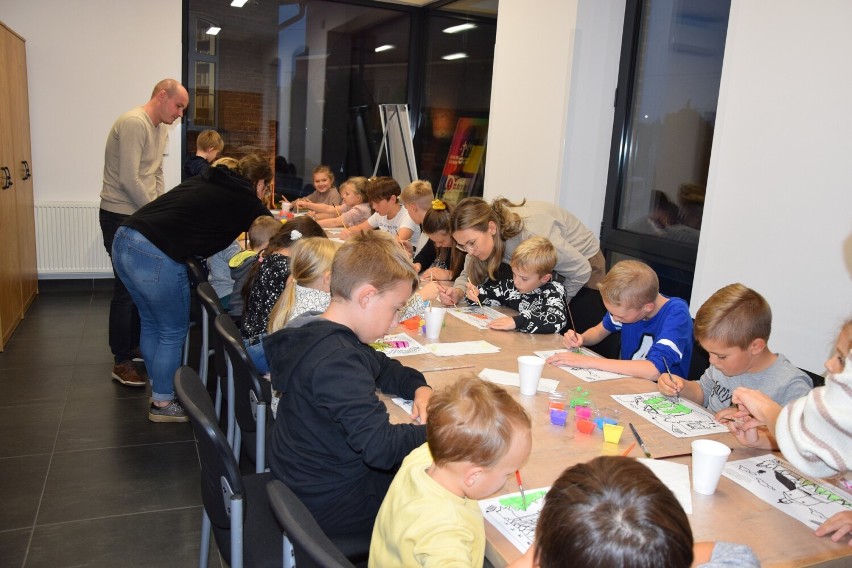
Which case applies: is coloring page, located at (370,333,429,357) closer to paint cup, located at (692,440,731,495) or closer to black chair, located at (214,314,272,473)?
black chair, located at (214,314,272,473)

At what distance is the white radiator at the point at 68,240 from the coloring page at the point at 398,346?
5095 millimetres

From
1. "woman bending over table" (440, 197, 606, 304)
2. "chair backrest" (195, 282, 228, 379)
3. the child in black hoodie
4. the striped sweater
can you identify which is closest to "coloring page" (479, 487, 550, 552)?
the child in black hoodie

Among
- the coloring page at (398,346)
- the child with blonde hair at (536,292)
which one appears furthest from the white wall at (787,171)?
the coloring page at (398,346)

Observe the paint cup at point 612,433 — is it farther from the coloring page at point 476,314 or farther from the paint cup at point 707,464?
the coloring page at point 476,314

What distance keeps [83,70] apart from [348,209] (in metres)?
2.93

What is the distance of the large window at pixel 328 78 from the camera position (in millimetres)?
7293

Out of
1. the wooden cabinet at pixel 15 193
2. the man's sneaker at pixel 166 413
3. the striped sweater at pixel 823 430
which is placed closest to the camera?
the striped sweater at pixel 823 430

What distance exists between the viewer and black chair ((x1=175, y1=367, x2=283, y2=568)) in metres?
1.61

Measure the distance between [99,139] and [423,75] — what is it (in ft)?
12.1

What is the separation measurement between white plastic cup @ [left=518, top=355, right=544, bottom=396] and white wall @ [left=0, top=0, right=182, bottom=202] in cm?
597

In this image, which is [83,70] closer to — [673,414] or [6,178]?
[6,178]

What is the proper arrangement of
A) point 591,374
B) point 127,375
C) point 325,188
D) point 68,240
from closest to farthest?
point 591,374 → point 127,375 → point 68,240 → point 325,188

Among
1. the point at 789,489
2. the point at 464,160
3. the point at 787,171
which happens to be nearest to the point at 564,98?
the point at 787,171

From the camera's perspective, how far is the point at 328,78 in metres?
7.98
